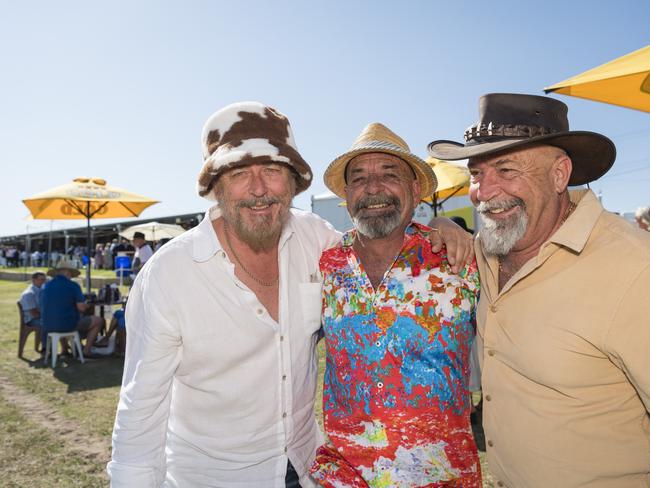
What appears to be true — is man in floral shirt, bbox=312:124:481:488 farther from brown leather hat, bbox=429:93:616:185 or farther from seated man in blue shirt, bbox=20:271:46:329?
seated man in blue shirt, bbox=20:271:46:329

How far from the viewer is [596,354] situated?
1.72m

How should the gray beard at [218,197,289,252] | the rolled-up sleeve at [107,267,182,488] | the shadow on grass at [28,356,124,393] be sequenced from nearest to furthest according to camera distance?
1. the rolled-up sleeve at [107,267,182,488]
2. the gray beard at [218,197,289,252]
3. the shadow on grass at [28,356,124,393]

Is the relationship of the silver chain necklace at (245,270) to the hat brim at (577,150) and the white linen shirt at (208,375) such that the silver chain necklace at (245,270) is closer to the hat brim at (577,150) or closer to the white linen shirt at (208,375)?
the white linen shirt at (208,375)

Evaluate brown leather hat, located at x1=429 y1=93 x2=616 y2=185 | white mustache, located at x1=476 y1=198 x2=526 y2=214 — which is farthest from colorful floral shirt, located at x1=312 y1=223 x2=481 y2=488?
brown leather hat, located at x1=429 y1=93 x2=616 y2=185

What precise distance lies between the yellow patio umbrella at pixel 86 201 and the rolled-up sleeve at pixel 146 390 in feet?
30.0

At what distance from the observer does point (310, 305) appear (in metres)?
2.44

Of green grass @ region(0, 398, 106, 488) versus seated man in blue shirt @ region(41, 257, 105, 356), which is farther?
seated man in blue shirt @ region(41, 257, 105, 356)

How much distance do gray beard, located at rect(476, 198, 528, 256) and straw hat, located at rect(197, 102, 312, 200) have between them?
0.95m

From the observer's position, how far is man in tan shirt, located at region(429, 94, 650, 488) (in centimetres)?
169

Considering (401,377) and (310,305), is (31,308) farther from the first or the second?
(401,377)

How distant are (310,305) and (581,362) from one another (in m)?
1.25

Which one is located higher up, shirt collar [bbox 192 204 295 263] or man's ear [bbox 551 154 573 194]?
man's ear [bbox 551 154 573 194]

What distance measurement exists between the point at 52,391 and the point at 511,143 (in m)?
7.65

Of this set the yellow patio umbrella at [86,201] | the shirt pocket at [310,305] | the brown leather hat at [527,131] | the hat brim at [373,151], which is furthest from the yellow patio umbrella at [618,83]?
the yellow patio umbrella at [86,201]
